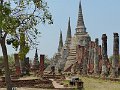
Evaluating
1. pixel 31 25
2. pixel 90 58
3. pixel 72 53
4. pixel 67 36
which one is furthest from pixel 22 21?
pixel 67 36

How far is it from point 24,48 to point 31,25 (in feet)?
3.04

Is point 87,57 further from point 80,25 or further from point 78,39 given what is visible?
point 80,25

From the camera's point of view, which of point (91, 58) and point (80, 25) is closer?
point (91, 58)

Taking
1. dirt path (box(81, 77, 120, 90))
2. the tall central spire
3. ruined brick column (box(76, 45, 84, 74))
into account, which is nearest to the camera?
dirt path (box(81, 77, 120, 90))

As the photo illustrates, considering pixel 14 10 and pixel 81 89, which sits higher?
pixel 14 10

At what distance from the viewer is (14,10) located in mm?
14180

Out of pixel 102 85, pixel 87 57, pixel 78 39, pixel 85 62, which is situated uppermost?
pixel 78 39

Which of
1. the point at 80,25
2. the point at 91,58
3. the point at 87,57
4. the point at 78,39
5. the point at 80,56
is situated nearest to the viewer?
the point at 91,58

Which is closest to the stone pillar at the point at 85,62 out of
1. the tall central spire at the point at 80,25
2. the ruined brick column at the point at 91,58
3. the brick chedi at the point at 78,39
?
the ruined brick column at the point at 91,58

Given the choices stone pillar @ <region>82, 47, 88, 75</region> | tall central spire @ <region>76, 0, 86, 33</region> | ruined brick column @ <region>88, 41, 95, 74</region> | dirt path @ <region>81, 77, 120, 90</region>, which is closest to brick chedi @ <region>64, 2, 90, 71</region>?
tall central spire @ <region>76, 0, 86, 33</region>

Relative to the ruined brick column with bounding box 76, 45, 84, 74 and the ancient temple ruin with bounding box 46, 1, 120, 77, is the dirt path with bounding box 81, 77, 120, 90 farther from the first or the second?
the ruined brick column with bounding box 76, 45, 84, 74

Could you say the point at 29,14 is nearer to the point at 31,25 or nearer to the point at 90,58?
the point at 31,25

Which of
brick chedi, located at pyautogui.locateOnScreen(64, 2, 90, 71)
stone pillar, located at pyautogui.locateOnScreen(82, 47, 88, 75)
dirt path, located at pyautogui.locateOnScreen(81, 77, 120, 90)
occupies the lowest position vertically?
dirt path, located at pyautogui.locateOnScreen(81, 77, 120, 90)

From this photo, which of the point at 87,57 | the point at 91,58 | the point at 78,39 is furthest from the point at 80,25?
the point at 91,58
